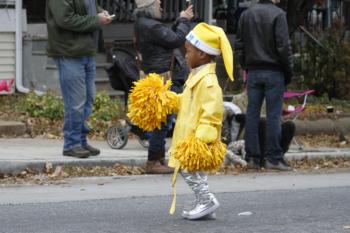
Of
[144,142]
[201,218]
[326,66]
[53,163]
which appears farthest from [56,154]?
[326,66]

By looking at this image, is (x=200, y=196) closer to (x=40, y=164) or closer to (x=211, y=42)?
(x=211, y=42)

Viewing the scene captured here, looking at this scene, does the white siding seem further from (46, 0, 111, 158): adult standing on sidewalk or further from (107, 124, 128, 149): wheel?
(46, 0, 111, 158): adult standing on sidewalk

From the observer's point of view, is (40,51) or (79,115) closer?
(79,115)

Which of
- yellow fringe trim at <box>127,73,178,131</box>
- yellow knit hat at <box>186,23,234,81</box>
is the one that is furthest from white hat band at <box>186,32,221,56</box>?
yellow fringe trim at <box>127,73,178,131</box>

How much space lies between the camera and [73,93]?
10.5m

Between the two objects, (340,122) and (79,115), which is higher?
(79,115)

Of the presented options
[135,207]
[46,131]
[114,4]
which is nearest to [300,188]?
[135,207]

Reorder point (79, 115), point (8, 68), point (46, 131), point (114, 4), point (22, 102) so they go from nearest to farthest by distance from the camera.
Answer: point (79, 115) → point (46, 131) → point (22, 102) → point (8, 68) → point (114, 4)

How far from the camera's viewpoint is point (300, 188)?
9922 millimetres

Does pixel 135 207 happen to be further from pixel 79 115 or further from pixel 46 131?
pixel 46 131

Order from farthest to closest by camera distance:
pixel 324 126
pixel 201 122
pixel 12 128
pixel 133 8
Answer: pixel 133 8 < pixel 324 126 < pixel 12 128 < pixel 201 122

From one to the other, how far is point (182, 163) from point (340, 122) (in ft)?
25.3

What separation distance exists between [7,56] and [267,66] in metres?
5.96

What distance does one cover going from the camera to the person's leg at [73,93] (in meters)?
10.5
